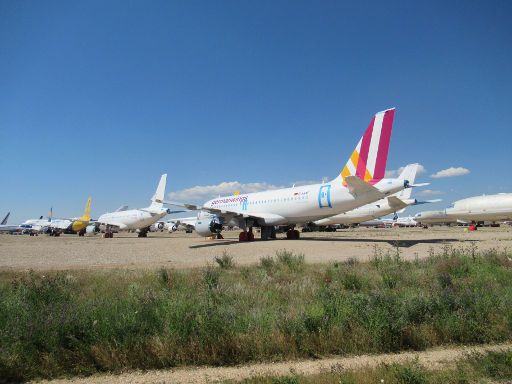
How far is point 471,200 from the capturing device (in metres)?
58.9

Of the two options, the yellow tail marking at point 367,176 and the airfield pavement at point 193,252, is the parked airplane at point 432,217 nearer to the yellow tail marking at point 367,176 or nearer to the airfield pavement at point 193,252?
the airfield pavement at point 193,252

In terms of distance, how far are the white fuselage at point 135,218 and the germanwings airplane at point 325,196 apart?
566 inches

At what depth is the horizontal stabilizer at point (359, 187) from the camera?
2417 centimetres

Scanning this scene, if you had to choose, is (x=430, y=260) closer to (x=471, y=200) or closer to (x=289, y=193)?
(x=289, y=193)

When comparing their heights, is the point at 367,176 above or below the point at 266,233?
above

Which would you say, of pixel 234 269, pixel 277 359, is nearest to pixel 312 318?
pixel 277 359

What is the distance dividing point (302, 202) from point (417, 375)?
1045 inches

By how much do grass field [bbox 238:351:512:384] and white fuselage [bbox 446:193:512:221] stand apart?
5482 cm

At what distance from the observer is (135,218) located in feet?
172

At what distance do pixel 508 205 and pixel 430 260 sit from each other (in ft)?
150

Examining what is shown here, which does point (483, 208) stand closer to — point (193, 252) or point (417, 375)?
point (193, 252)

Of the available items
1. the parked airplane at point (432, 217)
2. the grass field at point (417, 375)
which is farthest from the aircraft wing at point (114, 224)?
the parked airplane at point (432, 217)

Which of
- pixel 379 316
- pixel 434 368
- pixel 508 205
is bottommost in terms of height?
pixel 434 368

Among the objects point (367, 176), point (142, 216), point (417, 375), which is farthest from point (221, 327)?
point (142, 216)
